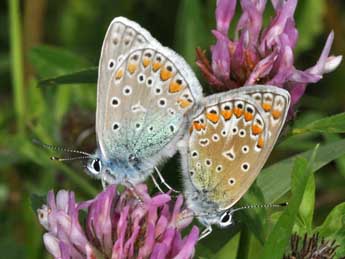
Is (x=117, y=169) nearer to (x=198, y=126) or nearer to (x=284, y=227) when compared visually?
(x=198, y=126)

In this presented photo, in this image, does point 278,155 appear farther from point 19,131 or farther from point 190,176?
point 190,176

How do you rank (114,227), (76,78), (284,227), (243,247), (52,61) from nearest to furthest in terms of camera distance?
(284,227), (114,227), (243,247), (76,78), (52,61)

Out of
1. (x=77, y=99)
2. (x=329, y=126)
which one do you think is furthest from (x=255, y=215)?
(x=77, y=99)

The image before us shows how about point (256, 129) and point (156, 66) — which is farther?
point (156, 66)

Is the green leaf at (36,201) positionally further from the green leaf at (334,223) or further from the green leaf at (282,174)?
the green leaf at (334,223)

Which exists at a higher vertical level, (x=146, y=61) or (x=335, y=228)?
(x=146, y=61)

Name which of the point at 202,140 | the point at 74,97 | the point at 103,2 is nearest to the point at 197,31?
the point at 74,97

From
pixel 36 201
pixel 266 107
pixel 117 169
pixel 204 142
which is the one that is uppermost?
pixel 266 107

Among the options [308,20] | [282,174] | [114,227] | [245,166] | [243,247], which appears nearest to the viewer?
[114,227]
